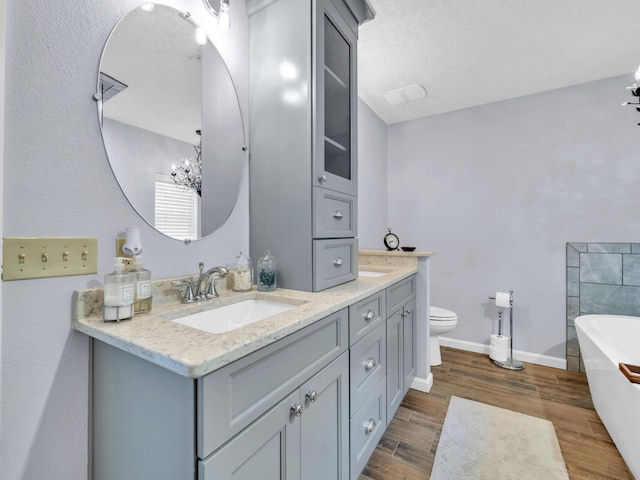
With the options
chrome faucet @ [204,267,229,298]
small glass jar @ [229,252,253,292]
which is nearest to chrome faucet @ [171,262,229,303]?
chrome faucet @ [204,267,229,298]

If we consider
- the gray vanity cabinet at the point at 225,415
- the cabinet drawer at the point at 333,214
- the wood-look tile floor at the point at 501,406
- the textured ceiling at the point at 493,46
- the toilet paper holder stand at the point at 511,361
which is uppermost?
the textured ceiling at the point at 493,46

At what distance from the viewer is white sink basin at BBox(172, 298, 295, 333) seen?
1.04m

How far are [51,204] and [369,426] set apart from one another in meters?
1.52

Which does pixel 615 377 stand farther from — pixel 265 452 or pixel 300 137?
pixel 300 137

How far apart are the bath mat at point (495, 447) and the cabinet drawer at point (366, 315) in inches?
31.7

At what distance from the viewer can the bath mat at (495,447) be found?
1.40 meters

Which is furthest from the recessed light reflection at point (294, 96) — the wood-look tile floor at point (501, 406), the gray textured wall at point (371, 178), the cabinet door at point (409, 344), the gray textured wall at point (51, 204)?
the wood-look tile floor at point (501, 406)

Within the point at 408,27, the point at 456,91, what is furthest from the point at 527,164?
the point at 408,27

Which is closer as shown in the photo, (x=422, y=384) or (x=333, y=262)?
(x=333, y=262)

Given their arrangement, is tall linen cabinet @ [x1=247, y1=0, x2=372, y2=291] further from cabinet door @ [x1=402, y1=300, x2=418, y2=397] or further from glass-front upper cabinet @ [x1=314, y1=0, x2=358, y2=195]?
cabinet door @ [x1=402, y1=300, x2=418, y2=397]

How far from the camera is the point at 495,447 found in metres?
1.57

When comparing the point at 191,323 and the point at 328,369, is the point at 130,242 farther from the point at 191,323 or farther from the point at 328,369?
the point at 328,369

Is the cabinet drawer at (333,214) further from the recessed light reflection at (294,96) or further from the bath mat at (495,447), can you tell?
the bath mat at (495,447)

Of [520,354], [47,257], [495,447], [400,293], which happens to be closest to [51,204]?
[47,257]
